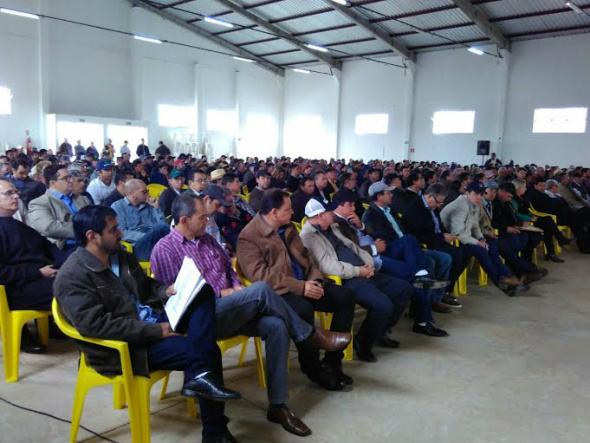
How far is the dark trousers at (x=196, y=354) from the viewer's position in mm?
1927

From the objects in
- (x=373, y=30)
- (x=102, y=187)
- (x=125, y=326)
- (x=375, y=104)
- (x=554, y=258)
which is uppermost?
(x=373, y=30)

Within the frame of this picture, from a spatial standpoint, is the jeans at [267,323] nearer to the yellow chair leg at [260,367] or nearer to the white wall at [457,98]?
the yellow chair leg at [260,367]

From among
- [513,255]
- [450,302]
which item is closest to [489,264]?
[513,255]

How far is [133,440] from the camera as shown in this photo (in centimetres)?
190

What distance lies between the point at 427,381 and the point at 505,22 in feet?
44.9

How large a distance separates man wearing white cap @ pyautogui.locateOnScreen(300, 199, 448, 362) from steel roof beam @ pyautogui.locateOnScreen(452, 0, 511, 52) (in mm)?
11319

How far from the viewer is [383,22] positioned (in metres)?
15.2

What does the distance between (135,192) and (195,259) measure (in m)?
1.73

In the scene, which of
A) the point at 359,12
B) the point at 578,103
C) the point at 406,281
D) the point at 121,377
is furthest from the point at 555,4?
the point at 121,377

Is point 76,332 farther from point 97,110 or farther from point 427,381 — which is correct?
point 97,110

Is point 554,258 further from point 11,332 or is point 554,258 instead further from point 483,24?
point 483,24

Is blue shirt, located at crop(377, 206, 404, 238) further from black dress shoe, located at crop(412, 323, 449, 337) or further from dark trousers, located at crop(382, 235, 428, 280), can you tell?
black dress shoe, located at crop(412, 323, 449, 337)

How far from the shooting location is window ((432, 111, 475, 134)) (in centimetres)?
1619

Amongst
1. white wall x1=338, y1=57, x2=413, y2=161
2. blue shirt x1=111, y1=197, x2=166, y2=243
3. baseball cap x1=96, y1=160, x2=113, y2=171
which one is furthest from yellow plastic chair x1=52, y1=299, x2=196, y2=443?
white wall x1=338, y1=57, x2=413, y2=161
